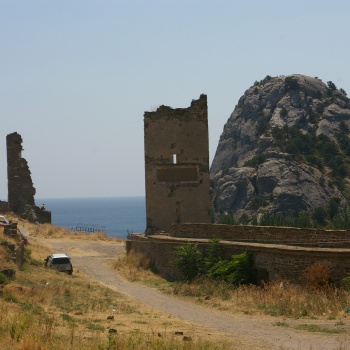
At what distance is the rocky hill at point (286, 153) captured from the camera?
140625 mm

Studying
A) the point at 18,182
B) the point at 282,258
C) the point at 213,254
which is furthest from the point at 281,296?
the point at 18,182

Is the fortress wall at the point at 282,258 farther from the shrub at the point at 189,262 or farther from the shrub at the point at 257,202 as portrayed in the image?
the shrub at the point at 257,202

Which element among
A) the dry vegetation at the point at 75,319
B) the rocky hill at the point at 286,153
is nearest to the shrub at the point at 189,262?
the dry vegetation at the point at 75,319

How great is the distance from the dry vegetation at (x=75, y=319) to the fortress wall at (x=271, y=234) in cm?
582

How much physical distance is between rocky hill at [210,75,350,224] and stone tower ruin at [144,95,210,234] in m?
86.0

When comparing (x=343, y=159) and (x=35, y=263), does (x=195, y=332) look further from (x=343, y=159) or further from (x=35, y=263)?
(x=343, y=159)

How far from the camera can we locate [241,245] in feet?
86.8

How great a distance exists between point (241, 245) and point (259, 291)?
3699 mm

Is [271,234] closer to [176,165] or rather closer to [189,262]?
[189,262]

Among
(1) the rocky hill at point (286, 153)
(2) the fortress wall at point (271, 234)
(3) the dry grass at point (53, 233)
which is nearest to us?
(2) the fortress wall at point (271, 234)

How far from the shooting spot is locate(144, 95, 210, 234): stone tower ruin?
4072 centimetres

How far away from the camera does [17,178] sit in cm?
5859

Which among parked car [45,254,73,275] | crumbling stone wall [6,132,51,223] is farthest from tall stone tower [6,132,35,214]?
parked car [45,254,73,275]

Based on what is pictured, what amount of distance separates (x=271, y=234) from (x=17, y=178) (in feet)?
117
